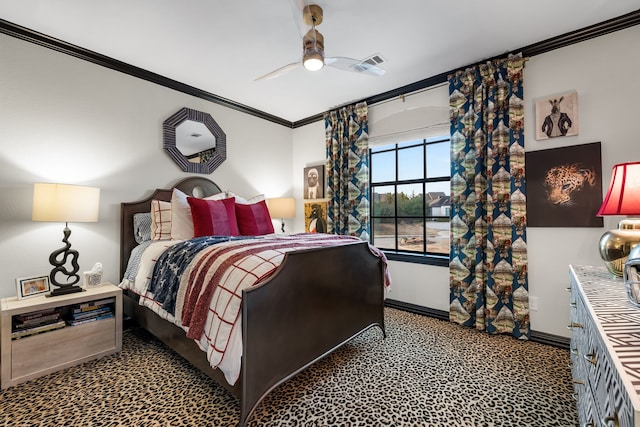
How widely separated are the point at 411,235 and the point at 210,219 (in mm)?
2377

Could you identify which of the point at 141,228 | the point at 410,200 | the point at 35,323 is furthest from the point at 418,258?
the point at 35,323

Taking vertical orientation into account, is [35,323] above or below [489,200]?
below

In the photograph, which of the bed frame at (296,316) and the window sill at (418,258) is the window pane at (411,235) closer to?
the window sill at (418,258)

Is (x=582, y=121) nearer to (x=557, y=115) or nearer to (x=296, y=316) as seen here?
(x=557, y=115)

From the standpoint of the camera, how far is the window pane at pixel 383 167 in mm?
3766

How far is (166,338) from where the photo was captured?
214 centimetres

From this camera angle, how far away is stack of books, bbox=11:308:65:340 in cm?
195

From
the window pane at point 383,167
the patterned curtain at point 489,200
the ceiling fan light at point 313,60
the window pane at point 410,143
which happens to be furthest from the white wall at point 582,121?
the ceiling fan light at point 313,60

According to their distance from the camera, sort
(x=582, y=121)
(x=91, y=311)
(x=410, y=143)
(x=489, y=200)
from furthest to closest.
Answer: (x=410, y=143) → (x=489, y=200) → (x=582, y=121) → (x=91, y=311)

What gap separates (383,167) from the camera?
3.86 meters

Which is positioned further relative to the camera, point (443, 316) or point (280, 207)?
point (280, 207)

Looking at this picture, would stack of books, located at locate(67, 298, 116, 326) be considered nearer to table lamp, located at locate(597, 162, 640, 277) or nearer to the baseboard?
the baseboard

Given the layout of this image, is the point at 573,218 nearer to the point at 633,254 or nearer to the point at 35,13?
the point at 633,254

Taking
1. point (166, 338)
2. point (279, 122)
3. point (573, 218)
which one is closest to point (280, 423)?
point (166, 338)
